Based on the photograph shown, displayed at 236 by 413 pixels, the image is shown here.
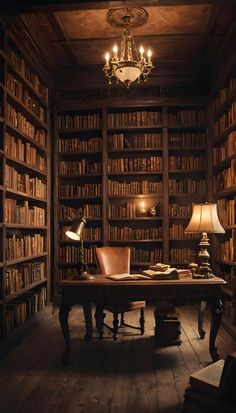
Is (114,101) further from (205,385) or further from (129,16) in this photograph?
(205,385)

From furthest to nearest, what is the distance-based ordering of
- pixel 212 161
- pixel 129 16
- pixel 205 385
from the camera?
pixel 212 161
pixel 129 16
pixel 205 385

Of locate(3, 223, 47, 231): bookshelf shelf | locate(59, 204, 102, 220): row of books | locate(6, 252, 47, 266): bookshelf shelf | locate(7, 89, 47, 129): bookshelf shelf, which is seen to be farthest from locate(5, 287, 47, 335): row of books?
locate(7, 89, 47, 129): bookshelf shelf

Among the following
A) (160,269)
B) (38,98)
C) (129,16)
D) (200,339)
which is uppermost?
(129,16)

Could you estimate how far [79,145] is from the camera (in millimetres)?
5867

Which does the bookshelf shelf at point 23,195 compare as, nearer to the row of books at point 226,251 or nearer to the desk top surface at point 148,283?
the desk top surface at point 148,283

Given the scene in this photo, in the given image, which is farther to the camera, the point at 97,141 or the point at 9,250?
the point at 97,141

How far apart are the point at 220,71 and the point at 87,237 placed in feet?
9.75

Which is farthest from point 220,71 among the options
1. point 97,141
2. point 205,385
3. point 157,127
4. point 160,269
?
point 205,385

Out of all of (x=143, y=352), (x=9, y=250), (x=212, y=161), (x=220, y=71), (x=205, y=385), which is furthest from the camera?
(x=212, y=161)

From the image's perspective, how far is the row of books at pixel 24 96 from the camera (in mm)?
4071

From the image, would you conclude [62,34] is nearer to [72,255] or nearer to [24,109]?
[24,109]

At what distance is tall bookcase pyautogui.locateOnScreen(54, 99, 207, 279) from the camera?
5.71 metres

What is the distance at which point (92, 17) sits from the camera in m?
4.34

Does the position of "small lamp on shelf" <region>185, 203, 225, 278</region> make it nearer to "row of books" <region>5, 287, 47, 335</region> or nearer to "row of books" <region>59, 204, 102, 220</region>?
"row of books" <region>5, 287, 47, 335</region>
